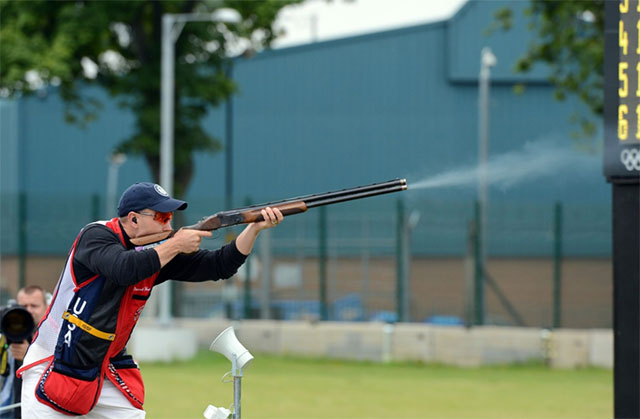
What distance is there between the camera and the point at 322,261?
865 inches

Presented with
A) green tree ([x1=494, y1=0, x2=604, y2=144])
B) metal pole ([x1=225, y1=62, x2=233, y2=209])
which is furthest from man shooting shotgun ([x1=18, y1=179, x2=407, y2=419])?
metal pole ([x1=225, y1=62, x2=233, y2=209])

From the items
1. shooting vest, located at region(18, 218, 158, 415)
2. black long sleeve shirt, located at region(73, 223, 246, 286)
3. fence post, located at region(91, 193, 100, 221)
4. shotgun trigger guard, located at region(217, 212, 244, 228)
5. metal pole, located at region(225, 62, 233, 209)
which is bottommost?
shooting vest, located at region(18, 218, 158, 415)

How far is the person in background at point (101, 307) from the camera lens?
6121mm

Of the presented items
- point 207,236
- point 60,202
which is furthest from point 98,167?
point 207,236

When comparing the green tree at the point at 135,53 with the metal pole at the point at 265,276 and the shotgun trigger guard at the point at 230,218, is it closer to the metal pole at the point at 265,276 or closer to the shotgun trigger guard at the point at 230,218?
Answer: the metal pole at the point at 265,276

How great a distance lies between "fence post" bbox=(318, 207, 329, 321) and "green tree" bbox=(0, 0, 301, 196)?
644 cm

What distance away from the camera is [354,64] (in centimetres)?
4088

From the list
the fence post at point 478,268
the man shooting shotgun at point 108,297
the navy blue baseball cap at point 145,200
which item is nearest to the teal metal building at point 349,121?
the fence post at point 478,268

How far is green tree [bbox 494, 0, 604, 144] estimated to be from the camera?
76.9 ft

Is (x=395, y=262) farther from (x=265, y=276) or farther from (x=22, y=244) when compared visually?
(x=22, y=244)

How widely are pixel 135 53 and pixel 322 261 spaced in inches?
347

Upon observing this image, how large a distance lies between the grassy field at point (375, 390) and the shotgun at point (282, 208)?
7.17m

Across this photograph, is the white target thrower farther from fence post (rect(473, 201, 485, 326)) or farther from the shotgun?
fence post (rect(473, 201, 485, 326))

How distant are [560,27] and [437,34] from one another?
1699 centimetres
